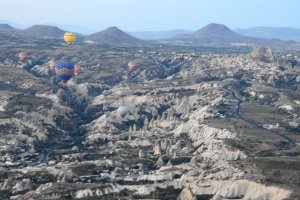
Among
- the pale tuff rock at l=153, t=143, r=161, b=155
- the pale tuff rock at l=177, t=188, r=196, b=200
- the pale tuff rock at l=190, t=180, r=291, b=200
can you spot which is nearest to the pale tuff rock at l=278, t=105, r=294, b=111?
the pale tuff rock at l=153, t=143, r=161, b=155

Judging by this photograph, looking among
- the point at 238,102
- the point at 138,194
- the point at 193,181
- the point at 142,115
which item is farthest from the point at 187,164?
the point at 238,102

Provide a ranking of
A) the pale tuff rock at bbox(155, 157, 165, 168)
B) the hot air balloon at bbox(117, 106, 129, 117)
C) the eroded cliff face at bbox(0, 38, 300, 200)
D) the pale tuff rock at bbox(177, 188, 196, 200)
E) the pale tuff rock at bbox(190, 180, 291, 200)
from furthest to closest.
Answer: the hot air balloon at bbox(117, 106, 129, 117), the pale tuff rock at bbox(155, 157, 165, 168), the eroded cliff face at bbox(0, 38, 300, 200), the pale tuff rock at bbox(190, 180, 291, 200), the pale tuff rock at bbox(177, 188, 196, 200)

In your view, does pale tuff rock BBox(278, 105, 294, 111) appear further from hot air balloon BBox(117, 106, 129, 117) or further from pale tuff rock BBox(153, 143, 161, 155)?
pale tuff rock BBox(153, 143, 161, 155)

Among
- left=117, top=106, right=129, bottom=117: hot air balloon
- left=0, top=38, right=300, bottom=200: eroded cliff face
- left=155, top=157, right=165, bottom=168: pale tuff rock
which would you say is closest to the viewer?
left=0, top=38, right=300, bottom=200: eroded cliff face

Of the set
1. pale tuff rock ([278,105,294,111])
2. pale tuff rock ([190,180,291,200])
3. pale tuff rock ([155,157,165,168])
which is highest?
pale tuff rock ([190,180,291,200])

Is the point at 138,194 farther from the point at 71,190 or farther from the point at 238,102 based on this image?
the point at 238,102

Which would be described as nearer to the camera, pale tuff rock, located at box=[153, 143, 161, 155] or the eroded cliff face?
the eroded cliff face

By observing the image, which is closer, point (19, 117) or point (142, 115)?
point (19, 117)

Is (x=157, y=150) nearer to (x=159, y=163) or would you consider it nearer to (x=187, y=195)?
(x=159, y=163)

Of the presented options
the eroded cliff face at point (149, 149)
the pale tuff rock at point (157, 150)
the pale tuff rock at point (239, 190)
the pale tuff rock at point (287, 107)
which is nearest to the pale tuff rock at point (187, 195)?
the eroded cliff face at point (149, 149)

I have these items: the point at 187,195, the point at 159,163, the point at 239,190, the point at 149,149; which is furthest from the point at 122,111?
the point at 187,195

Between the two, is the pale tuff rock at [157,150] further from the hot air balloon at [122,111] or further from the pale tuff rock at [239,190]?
the hot air balloon at [122,111]
